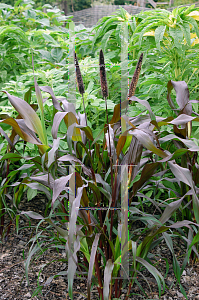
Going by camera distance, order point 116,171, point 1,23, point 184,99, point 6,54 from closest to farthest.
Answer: point 116,171
point 184,99
point 6,54
point 1,23

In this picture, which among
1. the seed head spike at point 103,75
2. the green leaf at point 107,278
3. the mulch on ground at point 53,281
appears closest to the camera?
the seed head spike at point 103,75

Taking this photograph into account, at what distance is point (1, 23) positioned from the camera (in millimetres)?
2365

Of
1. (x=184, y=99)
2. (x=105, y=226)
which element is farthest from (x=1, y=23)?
(x=105, y=226)

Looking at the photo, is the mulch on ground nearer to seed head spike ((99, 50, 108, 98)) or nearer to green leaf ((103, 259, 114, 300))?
green leaf ((103, 259, 114, 300))

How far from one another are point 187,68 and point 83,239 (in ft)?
3.37

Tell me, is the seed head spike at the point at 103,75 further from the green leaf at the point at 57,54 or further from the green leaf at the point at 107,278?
the green leaf at the point at 57,54

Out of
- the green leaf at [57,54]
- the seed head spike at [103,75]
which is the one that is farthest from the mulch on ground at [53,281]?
the green leaf at [57,54]

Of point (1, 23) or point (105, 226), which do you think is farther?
point (1, 23)

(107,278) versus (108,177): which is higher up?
(108,177)

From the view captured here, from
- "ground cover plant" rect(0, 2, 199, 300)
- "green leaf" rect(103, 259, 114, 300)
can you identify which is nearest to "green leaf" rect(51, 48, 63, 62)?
"ground cover plant" rect(0, 2, 199, 300)

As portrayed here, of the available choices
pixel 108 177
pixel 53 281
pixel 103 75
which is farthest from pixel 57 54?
pixel 53 281

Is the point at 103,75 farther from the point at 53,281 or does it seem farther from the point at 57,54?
the point at 57,54

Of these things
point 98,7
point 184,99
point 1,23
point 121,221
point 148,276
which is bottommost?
point 148,276

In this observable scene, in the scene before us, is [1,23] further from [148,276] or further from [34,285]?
[148,276]
